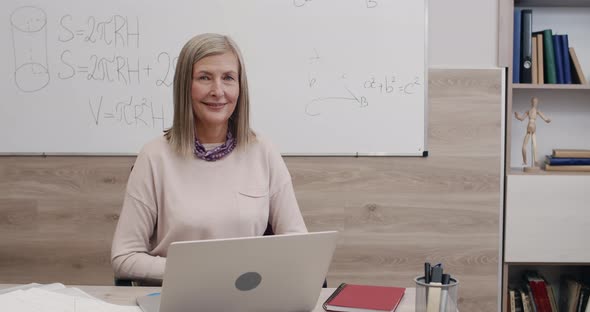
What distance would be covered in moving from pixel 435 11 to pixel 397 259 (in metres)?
1.10

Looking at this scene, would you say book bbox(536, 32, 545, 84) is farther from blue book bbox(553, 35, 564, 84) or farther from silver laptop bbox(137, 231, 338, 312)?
silver laptop bbox(137, 231, 338, 312)

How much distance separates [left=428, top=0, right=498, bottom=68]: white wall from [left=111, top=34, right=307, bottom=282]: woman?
1197 mm

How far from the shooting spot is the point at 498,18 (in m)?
2.53

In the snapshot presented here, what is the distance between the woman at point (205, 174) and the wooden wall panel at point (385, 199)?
833mm

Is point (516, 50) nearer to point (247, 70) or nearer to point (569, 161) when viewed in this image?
point (569, 161)

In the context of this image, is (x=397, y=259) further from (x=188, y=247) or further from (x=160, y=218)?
(x=188, y=247)

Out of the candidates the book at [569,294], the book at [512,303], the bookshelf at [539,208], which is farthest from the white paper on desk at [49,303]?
the book at [569,294]

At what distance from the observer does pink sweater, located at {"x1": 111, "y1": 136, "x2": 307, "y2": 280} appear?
A: 60.8 inches

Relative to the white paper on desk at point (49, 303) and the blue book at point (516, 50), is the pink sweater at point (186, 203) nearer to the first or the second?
the white paper on desk at point (49, 303)

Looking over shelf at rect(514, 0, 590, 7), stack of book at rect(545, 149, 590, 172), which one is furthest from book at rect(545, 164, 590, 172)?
shelf at rect(514, 0, 590, 7)

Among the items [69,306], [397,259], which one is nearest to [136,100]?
[397,259]

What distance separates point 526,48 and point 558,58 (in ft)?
0.53

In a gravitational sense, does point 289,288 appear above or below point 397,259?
above

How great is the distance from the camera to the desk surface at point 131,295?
1234 mm
